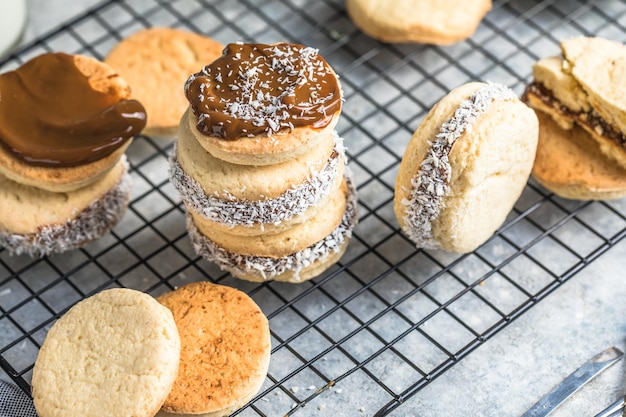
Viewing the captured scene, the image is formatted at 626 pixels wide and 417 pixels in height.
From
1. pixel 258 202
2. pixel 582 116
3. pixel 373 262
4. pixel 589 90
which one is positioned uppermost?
pixel 258 202

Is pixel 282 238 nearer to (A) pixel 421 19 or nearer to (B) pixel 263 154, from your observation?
(B) pixel 263 154

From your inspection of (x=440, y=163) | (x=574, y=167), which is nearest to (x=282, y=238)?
(x=440, y=163)

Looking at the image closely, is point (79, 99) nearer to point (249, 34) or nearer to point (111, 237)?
point (111, 237)

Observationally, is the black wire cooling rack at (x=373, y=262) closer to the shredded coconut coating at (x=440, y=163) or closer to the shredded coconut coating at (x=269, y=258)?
the shredded coconut coating at (x=269, y=258)

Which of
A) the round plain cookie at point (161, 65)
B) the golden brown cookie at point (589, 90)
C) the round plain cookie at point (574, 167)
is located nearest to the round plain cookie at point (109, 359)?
the round plain cookie at point (161, 65)

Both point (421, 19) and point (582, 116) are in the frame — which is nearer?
point (582, 116)

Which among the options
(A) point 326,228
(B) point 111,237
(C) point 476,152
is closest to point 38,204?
(B) point 111,237
